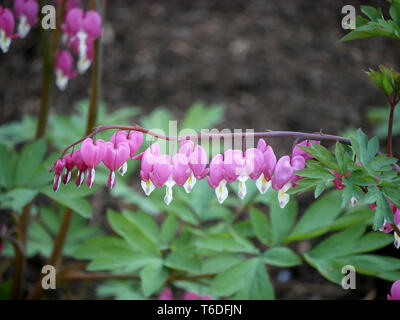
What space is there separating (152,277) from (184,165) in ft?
1.75

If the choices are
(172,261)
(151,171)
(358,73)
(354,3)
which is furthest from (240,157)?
(354,3)

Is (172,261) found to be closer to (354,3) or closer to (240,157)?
(240,157)

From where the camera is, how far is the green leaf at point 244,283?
1.35 m

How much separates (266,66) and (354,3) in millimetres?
876

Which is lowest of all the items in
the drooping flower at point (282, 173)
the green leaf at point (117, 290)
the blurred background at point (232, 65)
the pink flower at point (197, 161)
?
the green leaf at point (117, 290)

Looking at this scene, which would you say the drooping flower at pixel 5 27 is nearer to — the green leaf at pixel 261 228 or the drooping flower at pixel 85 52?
the drooping flower at pixel 85 52

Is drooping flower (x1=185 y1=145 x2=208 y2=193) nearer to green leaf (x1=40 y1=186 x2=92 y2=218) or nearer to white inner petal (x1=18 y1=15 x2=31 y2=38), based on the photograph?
green leaf (x1=40 y1=186 x2=92 y2=218)

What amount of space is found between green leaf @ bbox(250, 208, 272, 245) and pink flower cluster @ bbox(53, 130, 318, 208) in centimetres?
49

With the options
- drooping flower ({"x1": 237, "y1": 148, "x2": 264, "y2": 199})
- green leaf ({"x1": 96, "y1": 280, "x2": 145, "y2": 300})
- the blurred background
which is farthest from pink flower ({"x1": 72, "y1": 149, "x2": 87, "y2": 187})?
the blurred background

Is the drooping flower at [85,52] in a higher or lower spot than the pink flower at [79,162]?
higher

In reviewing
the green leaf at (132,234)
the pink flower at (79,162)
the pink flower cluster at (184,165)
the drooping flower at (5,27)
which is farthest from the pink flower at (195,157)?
the drooping flower at (5,27)

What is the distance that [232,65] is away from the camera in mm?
3107

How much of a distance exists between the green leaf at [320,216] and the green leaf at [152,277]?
1.43 ft

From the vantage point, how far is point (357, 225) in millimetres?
1481
